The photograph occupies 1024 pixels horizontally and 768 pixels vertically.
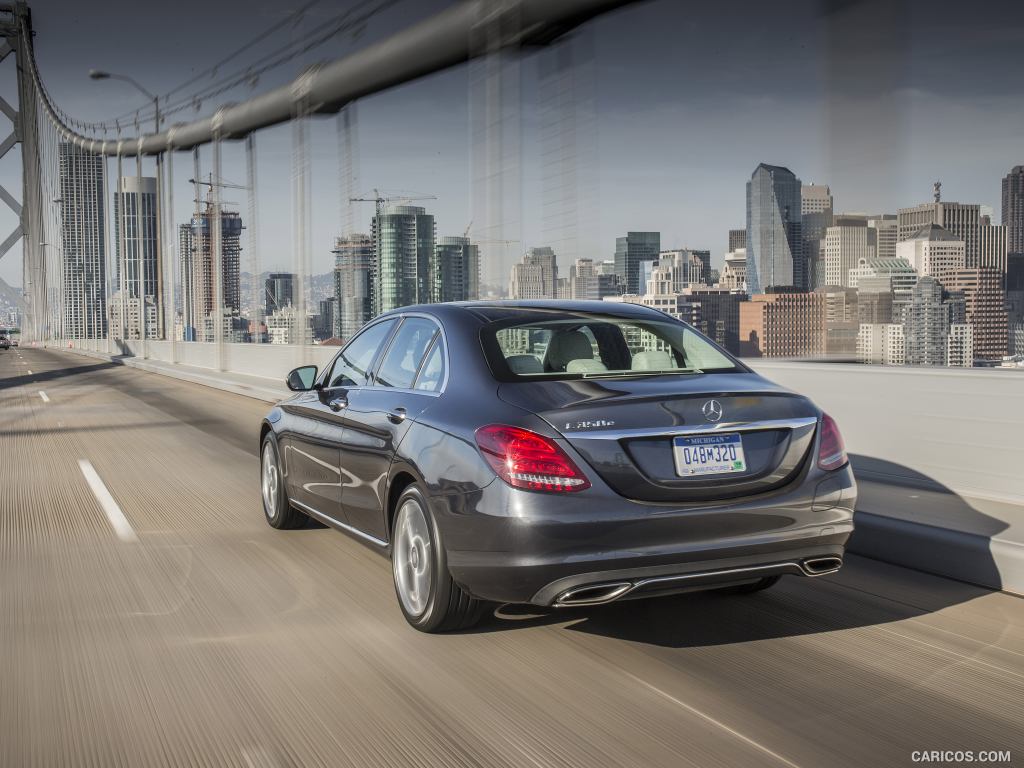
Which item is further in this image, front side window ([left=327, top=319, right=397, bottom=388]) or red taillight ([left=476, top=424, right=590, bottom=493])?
front side window ([left=327, top=319, right=397, bottom=388])

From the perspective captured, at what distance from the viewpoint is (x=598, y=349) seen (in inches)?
195

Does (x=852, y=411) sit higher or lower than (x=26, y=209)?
lower

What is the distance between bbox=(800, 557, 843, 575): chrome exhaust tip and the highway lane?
0.30 m

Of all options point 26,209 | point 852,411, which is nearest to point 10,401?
point 852,411

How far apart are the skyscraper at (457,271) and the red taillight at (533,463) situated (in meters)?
11.2

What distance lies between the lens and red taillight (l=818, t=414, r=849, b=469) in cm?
439

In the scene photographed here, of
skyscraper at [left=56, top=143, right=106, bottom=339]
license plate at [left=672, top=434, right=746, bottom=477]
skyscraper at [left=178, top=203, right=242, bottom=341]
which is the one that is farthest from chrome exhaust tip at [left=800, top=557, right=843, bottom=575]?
skyscraper at [left=56, top=143, right=106, bottom=339]

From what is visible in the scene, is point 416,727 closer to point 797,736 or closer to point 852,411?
point 797,736

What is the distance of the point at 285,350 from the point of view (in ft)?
75.0

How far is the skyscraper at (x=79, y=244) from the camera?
291ft

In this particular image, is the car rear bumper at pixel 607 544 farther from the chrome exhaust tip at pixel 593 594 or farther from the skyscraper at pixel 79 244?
the skyscraper at pixel 79 244

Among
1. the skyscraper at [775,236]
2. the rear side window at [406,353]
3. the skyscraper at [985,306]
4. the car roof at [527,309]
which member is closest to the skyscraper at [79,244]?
the skyscraper at [775,236]

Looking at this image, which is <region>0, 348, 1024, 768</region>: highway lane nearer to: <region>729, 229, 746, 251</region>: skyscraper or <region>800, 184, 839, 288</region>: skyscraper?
<region>800, 184, 839, 288</region>: skyscraper

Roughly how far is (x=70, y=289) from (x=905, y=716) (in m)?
102
